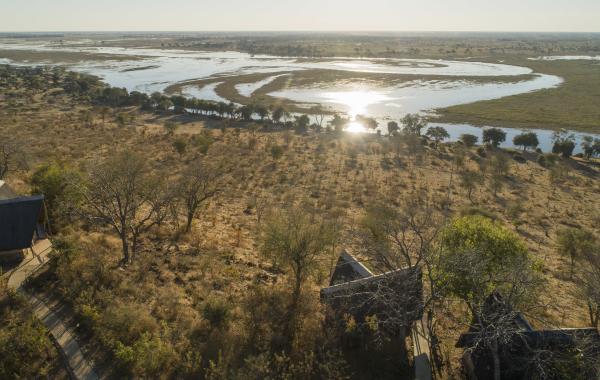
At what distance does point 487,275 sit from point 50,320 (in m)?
21.9

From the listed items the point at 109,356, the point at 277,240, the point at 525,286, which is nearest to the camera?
the point at 525,286

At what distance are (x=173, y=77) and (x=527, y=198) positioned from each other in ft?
415

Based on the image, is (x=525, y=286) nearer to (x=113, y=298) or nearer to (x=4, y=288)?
(x=113, y=298)

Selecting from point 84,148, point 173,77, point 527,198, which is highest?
point 173,77

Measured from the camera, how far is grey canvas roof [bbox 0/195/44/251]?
23.2 m

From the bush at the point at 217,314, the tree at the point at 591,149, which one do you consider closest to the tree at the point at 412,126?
the tree at the point at 591,149

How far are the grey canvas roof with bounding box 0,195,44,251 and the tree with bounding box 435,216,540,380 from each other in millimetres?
23898

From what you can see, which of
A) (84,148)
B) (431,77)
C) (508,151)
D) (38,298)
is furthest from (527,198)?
(431,77)

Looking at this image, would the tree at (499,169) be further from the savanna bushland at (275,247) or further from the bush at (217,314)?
the bush at (217,314)

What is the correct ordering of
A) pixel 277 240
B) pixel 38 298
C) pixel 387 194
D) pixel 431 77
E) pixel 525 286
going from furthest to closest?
pixel 431 77
pixel 387 194
pixel 277 240
pixel 38 298
pixel 525 286

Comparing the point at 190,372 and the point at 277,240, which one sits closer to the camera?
the point at 190,372

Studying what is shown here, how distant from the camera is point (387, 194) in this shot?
143 feet

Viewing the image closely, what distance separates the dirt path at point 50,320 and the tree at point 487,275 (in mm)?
16244

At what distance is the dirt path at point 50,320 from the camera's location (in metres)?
16.5
